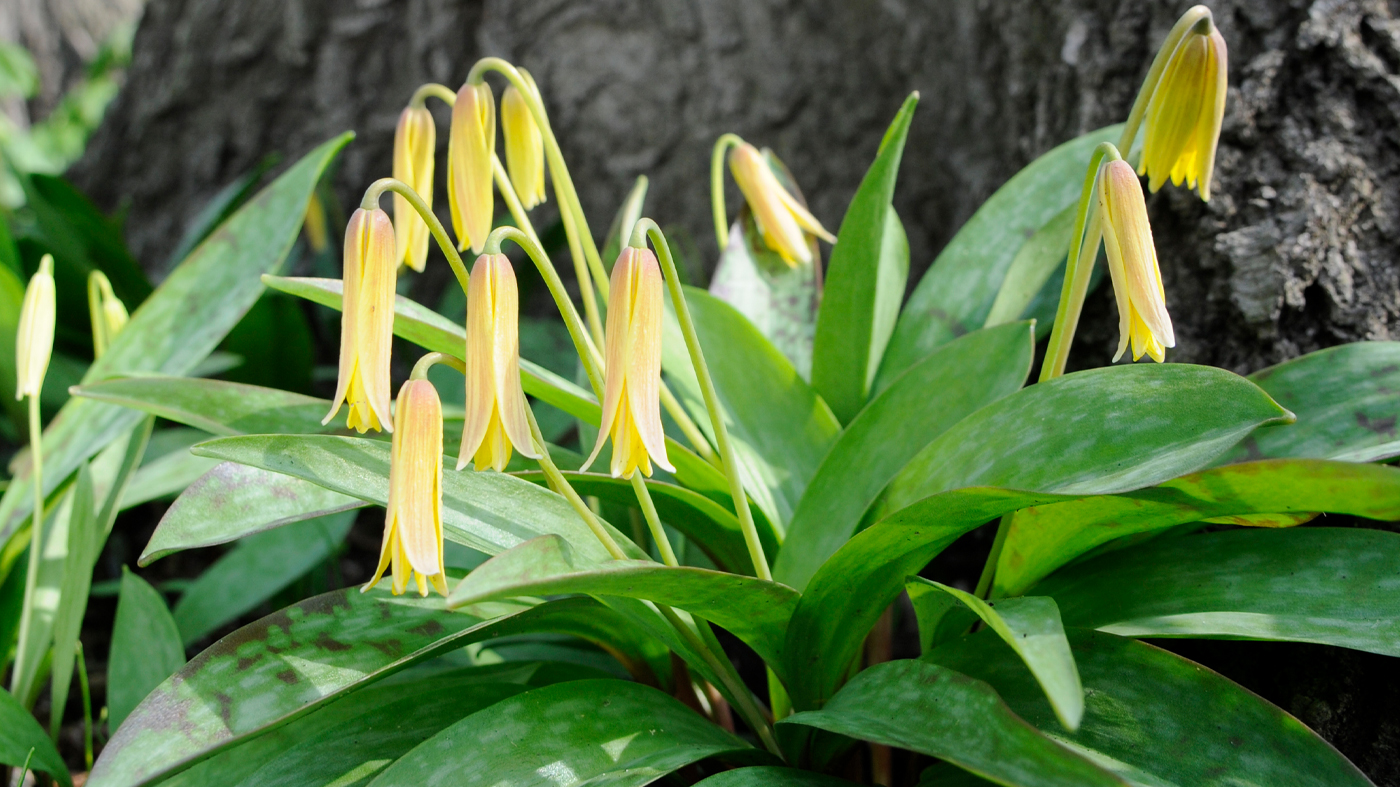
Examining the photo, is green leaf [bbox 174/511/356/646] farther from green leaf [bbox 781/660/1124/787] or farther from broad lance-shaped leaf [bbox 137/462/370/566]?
green leaf [bbox 781/660/1124/787]

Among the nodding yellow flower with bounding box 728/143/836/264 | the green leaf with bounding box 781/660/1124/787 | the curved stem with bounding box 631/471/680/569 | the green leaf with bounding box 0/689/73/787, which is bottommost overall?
the green leaf with bounding box 0/689/73/787

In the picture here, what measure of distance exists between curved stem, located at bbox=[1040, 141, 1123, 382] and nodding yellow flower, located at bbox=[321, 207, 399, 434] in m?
0.63

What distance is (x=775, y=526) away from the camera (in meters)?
1.18

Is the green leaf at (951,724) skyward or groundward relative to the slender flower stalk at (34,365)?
groundward

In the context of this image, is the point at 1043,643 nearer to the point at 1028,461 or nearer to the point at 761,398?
the point at 1028,461

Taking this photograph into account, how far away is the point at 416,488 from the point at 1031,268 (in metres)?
0.92

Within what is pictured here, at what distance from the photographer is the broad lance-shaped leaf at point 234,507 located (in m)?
0.91

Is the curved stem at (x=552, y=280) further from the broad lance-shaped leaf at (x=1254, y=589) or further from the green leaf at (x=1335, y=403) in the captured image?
the green leaf at (x=1335, y=403)

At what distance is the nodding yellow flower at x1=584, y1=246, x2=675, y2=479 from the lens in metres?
0.82

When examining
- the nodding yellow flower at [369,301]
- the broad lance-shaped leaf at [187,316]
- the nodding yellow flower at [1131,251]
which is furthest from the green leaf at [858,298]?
the broad lance-shaped leaf at [187,316]

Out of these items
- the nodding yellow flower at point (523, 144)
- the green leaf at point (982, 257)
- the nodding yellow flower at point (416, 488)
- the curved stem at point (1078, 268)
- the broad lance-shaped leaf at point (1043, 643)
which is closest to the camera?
the broad lance-shaped leaf at point (1043, 643)

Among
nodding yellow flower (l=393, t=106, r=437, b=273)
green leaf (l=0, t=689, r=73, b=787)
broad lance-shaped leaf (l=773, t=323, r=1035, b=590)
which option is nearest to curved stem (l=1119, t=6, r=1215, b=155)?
broad lance-shaped leaf (l=773, t=323, r=1035, b=590)

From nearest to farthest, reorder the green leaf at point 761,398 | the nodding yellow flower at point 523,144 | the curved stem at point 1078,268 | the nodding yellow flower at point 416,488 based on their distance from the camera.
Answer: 1. the nodding yellow flower at point 416,488
2. the curved stem at point 1078,268
3. the nodding yellow flower at point 523,144
4. the green leaf at point 761,398

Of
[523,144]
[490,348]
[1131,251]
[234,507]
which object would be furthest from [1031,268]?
[234,507]
